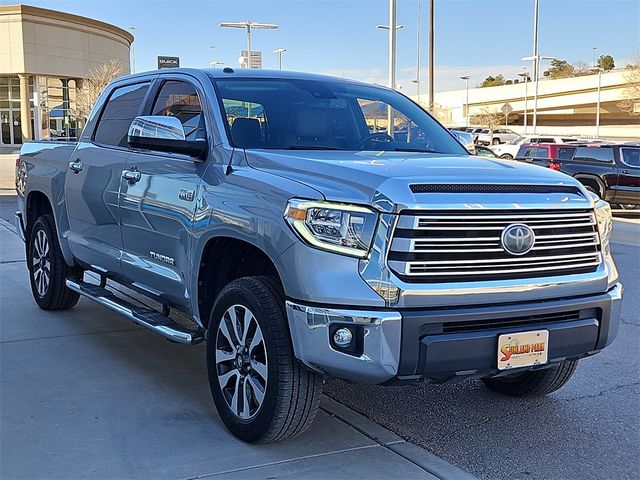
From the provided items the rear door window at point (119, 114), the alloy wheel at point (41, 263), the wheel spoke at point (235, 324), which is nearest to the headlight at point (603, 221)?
the wheel spoke at point (235, 324)

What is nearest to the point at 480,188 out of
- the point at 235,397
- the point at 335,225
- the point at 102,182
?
the point at 335,225

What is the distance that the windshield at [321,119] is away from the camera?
461 cm

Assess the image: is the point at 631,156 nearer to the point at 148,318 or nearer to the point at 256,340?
the point at 148,318

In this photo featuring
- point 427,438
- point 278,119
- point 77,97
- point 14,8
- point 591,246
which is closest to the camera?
point 591,246

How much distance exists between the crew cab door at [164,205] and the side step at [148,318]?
14 centimetres

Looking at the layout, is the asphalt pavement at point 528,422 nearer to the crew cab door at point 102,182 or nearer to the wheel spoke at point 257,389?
the wheel spoke at point 257,389

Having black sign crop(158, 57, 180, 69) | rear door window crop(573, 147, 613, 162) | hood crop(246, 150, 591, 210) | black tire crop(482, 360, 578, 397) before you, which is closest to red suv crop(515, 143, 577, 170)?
rear door window crop(573, 147, 613, 162)

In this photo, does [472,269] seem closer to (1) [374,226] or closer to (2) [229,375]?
(1) [374,226]

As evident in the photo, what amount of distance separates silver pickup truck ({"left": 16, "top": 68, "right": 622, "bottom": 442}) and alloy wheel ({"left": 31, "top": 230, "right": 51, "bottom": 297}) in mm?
1852

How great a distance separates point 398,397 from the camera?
15.9ft

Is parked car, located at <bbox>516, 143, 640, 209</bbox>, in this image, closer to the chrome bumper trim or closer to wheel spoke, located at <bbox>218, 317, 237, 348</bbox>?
wheel spoke, located at <bbox>218, 317, 237, 348</bbox>

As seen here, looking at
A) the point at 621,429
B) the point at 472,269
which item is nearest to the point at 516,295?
the point at 472,269

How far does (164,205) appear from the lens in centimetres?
464

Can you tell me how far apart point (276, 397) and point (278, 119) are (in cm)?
185
